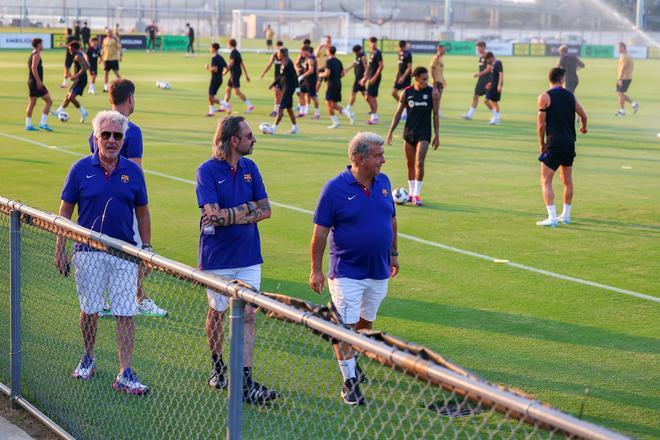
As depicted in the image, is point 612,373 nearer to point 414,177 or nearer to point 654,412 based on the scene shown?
point 654,412

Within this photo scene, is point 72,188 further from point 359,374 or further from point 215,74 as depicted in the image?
point 215,74

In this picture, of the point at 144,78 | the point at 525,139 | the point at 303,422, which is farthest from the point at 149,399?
the point at 144,78

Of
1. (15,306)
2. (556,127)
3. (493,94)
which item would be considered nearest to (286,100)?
(493,94)

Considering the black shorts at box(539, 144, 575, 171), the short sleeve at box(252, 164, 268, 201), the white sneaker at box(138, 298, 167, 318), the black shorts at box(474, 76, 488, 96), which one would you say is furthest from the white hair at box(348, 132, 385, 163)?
the black shorts at box(474, 76, 488, 96)

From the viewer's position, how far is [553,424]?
3363mm

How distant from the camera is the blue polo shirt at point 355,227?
7164 mm

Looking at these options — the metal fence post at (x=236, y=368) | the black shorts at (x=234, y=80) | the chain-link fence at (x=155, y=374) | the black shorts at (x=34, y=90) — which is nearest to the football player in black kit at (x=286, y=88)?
the black shorts at (x=234, y=80)

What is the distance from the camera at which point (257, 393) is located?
22.3 ft

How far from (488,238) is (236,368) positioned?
8.60 metres

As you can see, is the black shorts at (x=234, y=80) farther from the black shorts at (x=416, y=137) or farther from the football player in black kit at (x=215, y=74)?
the black shorts at (x=416, y=137)

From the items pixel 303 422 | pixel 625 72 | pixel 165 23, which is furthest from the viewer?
pixel 165 23

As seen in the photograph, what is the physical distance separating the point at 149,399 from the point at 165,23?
116 metres

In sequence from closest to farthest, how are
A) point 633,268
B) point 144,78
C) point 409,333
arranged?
1. point 409,333
2. point 633,268
3. point 144,78

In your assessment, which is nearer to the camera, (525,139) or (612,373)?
(612,373)
